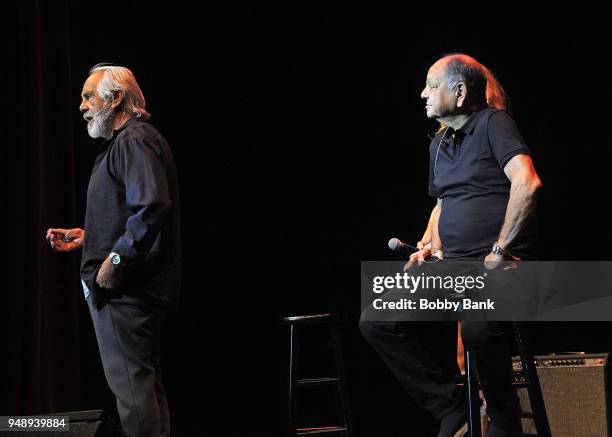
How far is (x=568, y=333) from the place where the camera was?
467cm

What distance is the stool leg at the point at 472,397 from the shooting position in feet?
8.14

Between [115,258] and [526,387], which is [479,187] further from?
[115,258]

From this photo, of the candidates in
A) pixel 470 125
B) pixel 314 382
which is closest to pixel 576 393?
pixel 314 382

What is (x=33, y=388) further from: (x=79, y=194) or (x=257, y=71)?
(x=257, y=71)

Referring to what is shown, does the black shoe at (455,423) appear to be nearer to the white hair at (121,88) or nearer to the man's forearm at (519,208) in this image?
the man's forearm at (519,208)

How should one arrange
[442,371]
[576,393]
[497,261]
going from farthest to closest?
[576,393], [442,371], [497,261]

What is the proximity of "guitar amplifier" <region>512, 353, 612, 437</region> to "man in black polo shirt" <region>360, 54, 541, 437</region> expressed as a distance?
29.1 inches

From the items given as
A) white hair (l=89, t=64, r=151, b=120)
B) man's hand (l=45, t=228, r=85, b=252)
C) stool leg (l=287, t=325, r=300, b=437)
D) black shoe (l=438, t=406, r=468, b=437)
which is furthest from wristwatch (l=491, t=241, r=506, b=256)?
man's hand (l=45, t=228, r=85, b=252)

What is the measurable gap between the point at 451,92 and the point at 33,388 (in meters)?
2.46

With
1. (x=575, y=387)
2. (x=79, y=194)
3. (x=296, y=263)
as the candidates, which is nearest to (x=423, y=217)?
(x=296, y=263)

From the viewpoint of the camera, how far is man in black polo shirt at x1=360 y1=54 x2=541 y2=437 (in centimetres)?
253

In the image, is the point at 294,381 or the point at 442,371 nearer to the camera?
the point at 442,371

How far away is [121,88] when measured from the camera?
2.95 meters

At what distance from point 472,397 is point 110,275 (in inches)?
45.0
